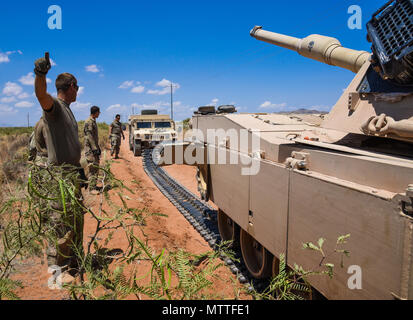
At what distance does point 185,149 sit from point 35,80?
362cm

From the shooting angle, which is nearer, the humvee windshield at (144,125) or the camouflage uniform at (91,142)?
the camouflage uniform at (91,142)

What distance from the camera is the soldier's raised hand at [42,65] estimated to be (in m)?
2.24

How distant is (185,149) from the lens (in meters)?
5.89

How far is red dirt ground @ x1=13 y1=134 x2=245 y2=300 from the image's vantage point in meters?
3.39

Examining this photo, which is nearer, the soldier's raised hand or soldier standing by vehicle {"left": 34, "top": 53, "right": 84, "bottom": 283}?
the soldier's raised hand

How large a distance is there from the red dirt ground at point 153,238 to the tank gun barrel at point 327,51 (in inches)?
113

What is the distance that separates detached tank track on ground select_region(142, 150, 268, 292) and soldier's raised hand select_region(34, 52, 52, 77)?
2.73m

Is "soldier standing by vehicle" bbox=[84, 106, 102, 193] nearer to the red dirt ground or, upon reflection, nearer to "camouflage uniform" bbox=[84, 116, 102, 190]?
"camouflage uniform" bbox=[84, 116, 102, 190]

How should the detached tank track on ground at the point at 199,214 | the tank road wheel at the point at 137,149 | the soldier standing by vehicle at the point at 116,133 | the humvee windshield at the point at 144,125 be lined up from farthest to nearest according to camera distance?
the humvee windshield at the point at 144,125 → the tank road wheel at the point at 137,149 → the soldier standing by vehicle at the point at 116,133 → the detached tank track on ground at the point at 199,214

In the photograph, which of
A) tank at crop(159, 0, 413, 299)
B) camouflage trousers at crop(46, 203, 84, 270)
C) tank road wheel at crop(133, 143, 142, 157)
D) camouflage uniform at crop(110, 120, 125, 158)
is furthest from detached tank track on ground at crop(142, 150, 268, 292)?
tank road wheel at crop(133, 143, 142, 157)

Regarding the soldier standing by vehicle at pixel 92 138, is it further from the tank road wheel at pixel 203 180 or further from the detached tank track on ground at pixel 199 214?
the tank road wheel at pixel 203 180

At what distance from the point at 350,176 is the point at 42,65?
2.44 metres

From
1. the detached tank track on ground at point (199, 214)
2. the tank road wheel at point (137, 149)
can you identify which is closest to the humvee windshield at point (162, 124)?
the tank road wheel at point (137, 149)
